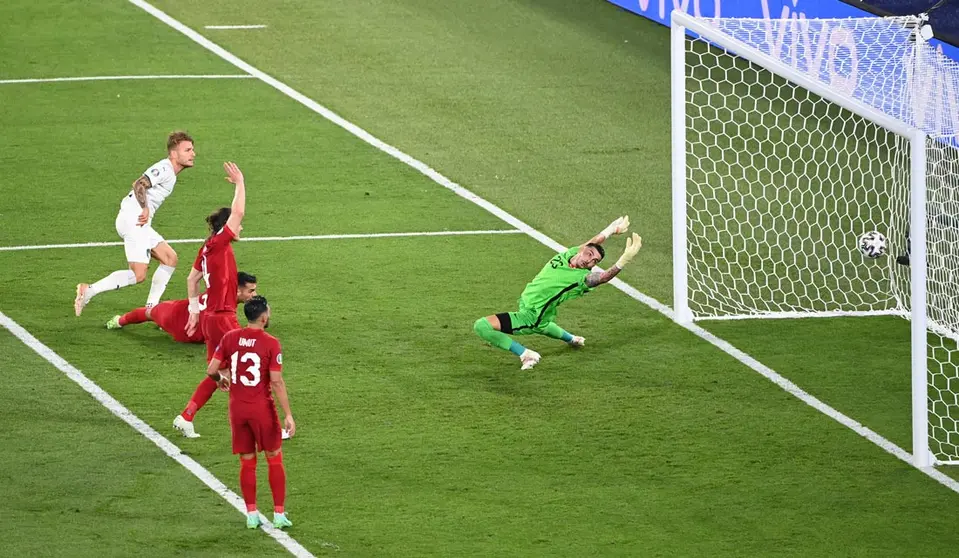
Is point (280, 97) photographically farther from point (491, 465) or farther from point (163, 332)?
point (491, 465)

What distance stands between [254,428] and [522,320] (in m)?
3.42

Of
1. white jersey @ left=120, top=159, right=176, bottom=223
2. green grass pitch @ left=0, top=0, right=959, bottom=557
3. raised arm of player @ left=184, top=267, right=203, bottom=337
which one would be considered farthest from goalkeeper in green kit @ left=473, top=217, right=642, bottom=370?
white jersey @ left=120, top=159, right=176, bottom=223

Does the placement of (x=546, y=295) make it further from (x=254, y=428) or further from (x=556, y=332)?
(x=254, y=428)

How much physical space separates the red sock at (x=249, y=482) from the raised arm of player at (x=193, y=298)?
2419 millimetres

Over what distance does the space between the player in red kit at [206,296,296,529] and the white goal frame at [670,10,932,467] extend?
397cm

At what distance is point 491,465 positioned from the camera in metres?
10.3

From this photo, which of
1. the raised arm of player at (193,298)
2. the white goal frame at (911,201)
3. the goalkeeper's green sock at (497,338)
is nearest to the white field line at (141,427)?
the raised arm of player at (193,298)

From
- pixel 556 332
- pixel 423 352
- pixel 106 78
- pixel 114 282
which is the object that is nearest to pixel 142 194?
pixel 114 282

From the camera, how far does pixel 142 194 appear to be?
12.4 meters

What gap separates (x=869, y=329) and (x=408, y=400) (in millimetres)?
3917

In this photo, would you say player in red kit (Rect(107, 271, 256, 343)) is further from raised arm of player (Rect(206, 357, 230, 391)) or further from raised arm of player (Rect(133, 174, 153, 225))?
raised arm of player (Rect(206, 357, 230, 391))

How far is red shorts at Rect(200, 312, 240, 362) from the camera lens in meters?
11.1

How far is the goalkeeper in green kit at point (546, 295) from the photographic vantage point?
12016 millimetres

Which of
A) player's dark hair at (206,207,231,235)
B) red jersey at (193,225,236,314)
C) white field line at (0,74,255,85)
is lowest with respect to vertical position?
white field line at (0,74,255,85)
